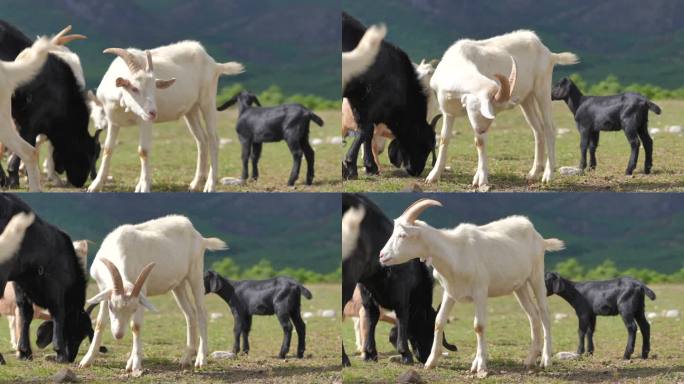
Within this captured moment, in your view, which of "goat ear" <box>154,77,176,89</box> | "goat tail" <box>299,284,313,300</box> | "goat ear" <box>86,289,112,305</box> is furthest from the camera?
"goat tail" <box>299,284,313,300</box>

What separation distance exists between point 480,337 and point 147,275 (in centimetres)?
277

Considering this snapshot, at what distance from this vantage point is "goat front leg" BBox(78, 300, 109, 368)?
14.1 metres

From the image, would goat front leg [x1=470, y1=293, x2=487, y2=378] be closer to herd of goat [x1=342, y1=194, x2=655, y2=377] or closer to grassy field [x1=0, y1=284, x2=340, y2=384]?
herd of goat [x1=342, y1=194, x2=655, y2=377]

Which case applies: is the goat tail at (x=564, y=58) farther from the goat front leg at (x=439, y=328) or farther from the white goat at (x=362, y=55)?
the goat front leg at (x=439, y=328)

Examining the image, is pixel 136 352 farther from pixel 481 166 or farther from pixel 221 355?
pixel 481 166

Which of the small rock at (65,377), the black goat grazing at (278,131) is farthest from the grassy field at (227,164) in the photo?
the small rock at (65,377)

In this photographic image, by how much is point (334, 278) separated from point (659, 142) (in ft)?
11.8

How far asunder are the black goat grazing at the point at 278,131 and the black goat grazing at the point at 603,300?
2.63 m

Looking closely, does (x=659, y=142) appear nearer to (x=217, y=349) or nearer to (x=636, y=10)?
(x=636, y=10)

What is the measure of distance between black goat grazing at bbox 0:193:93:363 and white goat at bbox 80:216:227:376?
2.33ft

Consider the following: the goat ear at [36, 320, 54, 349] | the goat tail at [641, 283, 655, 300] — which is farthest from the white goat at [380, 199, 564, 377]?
the goat ear at [36, 320, 54, 349]

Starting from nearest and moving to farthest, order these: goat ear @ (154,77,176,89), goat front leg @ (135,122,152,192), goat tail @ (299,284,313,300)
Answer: goat ear @ (154,77,176,89), goat front leg @ (135,122,152,192), goat tail @ (299,284,313,300)

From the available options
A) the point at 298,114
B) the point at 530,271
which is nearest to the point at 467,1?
the point at 298,114

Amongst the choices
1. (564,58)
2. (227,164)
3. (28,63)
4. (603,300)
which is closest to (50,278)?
(28,63)
